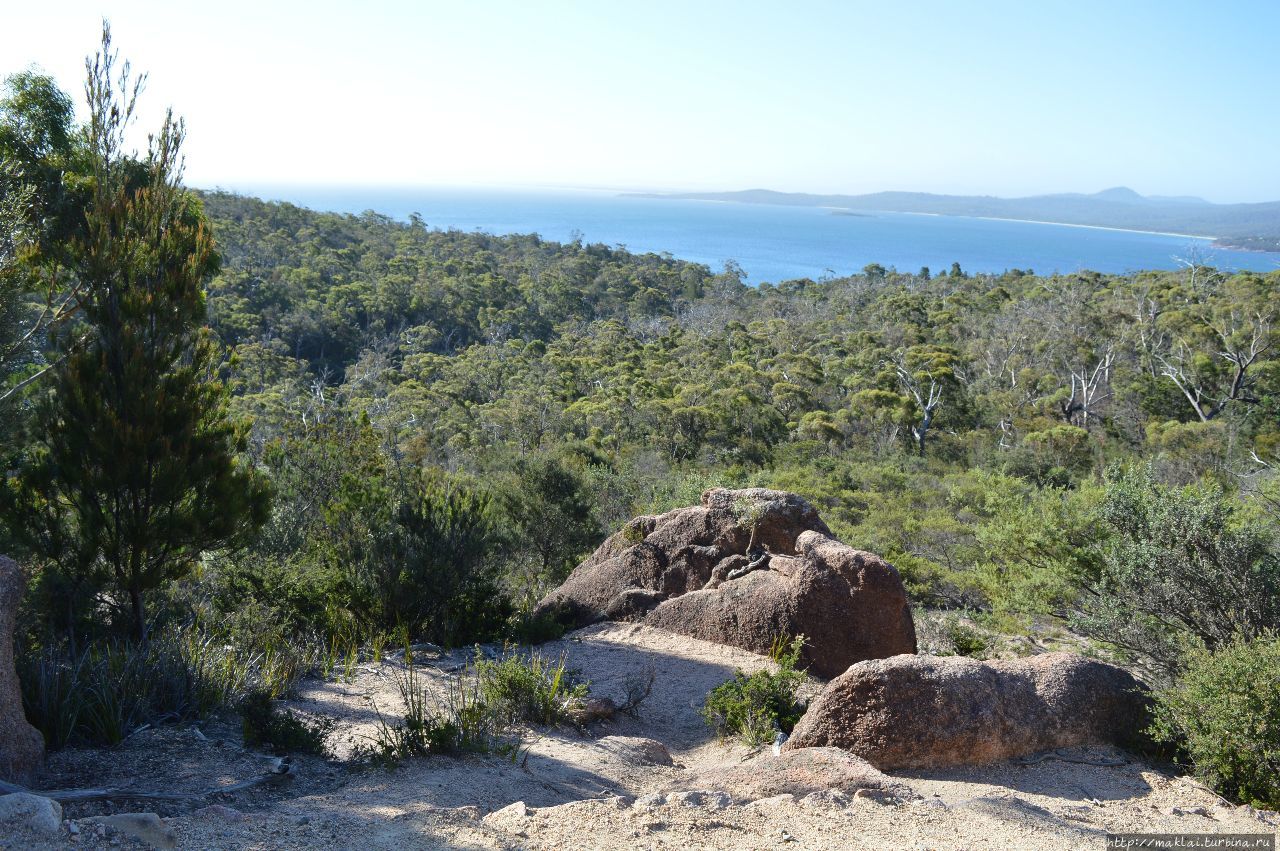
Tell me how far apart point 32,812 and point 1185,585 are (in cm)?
739

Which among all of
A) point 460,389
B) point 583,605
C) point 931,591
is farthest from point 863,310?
point 583,605

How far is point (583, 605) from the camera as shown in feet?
32.4

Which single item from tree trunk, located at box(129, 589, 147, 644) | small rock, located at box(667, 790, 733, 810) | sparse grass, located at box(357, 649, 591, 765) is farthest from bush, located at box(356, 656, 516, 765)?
tree trunk, located at box(129, 589, 147, 644)

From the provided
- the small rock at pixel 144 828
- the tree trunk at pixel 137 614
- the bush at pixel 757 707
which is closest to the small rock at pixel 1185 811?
the bush at pixel 757 707

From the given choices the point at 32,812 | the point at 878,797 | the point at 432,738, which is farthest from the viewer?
the point at 432,738

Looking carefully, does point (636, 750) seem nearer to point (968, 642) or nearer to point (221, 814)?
point (221, 814)

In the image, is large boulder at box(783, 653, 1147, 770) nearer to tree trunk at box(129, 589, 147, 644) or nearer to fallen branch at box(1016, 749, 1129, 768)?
fallen branch at box(1016, 749, 1129, 768)

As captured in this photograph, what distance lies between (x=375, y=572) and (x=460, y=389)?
96.6ft

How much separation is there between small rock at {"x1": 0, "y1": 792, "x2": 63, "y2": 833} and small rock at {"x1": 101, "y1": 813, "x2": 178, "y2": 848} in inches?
6.8

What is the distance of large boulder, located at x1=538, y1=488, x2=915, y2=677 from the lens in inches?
311

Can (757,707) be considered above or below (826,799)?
below

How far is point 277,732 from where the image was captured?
195 inches

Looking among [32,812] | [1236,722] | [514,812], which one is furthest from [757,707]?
[32,812]

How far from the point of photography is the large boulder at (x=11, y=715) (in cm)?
409
